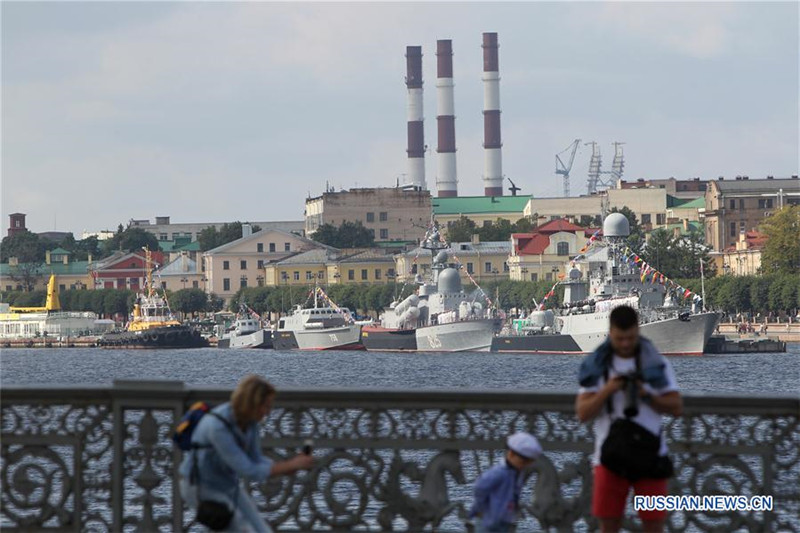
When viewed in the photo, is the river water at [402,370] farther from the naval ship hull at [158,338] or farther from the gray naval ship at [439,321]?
the naval ship hull at [158,338]

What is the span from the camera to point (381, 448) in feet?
34.4

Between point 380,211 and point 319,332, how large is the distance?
66840 millimetres

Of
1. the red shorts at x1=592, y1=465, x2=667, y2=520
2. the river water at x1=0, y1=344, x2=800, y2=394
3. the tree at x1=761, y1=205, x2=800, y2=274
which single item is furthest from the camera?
the tree at x1=761, y1=205, x2=800, y2=274

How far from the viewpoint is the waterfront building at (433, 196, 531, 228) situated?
18512cm

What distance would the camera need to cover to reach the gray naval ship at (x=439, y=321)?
359 ft

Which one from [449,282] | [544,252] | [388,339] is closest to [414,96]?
[544,252]

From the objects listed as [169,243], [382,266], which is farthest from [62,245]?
[382,266]

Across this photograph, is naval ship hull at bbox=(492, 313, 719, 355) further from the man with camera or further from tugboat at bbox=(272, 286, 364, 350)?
the man with camera

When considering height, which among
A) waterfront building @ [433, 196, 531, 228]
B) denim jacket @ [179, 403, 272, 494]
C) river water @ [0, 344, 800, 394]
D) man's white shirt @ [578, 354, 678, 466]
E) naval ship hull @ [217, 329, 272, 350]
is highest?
waterfront building @ [433, 196, 531, 228]

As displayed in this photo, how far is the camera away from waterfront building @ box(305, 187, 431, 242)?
174m

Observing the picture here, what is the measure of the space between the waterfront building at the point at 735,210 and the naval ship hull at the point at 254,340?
40.7m

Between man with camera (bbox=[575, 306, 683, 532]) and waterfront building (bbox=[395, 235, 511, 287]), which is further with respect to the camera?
waterfront building (bbox=[395, 235, 511, 287])

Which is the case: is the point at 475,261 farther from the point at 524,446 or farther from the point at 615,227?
the point at 524,446

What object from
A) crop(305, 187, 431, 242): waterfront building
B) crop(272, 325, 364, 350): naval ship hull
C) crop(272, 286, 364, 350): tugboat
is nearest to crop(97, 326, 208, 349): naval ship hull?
crop(272, 286, 364, 350): tugboat
